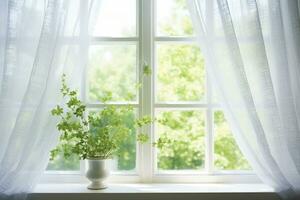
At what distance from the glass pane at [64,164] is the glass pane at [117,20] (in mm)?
789

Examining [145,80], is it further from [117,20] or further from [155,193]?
[155,193]

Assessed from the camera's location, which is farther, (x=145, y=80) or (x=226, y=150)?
(x=226, y=150)

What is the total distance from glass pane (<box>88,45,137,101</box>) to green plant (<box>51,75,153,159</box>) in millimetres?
183

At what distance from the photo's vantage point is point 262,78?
2.07 meters

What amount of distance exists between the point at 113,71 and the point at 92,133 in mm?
425

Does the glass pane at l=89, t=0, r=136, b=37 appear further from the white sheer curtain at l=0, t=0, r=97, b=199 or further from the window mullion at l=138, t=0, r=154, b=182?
the white sheer curtain at l=0, t=0, r=97, b=199

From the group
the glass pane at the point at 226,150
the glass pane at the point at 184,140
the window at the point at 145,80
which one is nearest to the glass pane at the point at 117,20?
the window at the point at 145,80

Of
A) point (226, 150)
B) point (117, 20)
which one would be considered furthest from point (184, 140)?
point (117, 20)

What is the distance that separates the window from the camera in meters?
2.37

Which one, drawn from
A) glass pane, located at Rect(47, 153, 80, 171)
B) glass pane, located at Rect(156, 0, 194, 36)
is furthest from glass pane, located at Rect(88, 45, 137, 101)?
glass pane, located at Rect(47, 153, 80, 171)

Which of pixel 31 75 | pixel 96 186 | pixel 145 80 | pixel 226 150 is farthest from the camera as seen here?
pixel 226 150

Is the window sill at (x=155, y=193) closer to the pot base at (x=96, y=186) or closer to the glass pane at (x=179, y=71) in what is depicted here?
the pot base at (x=96, y=186)

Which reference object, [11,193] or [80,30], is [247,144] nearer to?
[80,30]

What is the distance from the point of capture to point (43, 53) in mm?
2057
